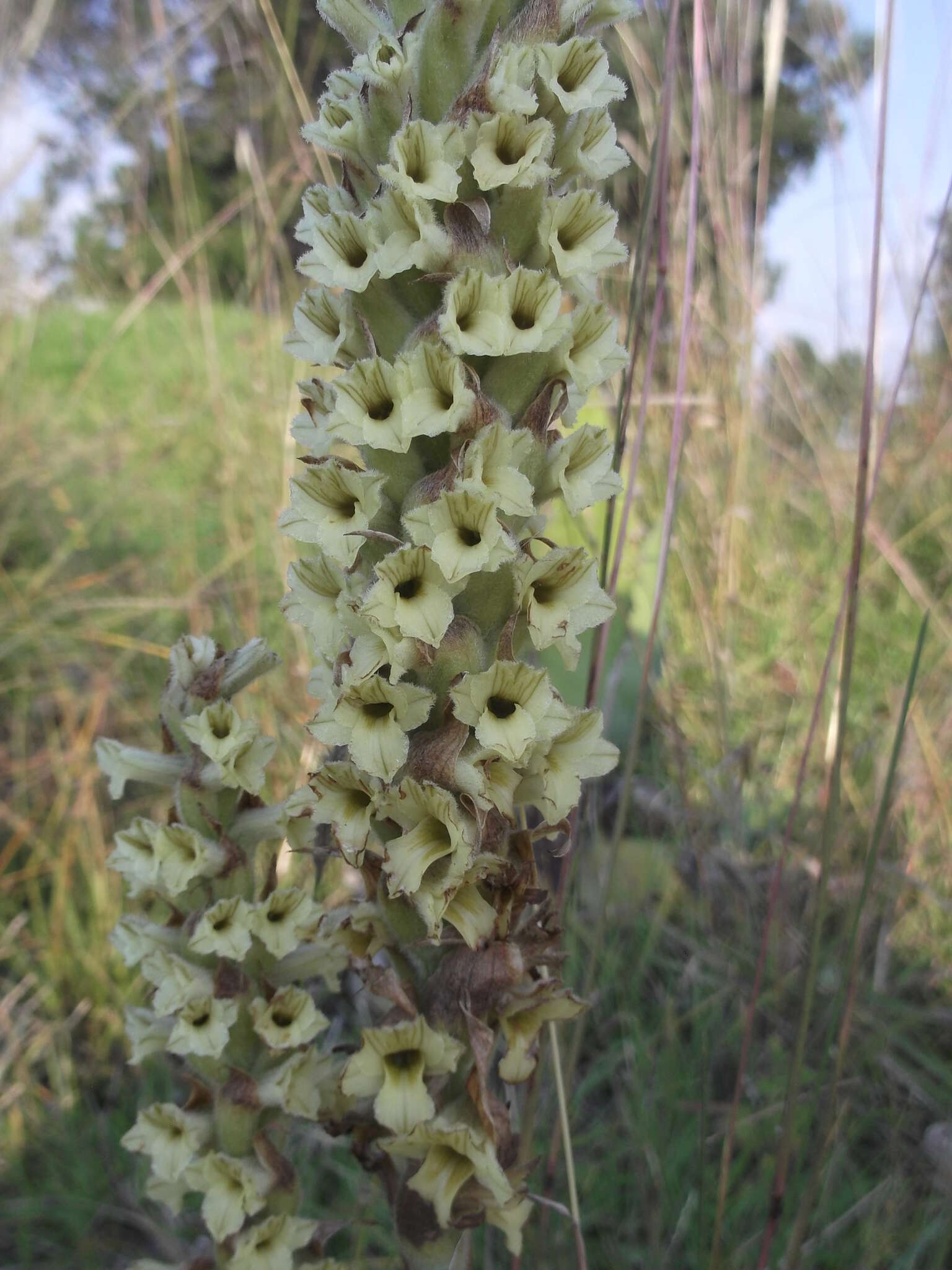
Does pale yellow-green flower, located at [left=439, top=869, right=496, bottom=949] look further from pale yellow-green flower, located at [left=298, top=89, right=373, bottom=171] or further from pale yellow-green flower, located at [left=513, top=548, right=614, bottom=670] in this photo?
pale yellow-green flower, located at [left=298, top=89, right=373, bottom=171]

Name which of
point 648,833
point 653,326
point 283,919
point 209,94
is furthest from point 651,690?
point 209,94

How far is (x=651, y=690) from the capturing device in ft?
6.28

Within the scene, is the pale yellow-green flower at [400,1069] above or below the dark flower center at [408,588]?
below

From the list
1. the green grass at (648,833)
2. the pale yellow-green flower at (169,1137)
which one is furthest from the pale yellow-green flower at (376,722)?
the green grass at (648,833)

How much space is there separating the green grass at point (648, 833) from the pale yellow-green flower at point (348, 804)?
0.53 meters

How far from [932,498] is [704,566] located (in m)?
1.28

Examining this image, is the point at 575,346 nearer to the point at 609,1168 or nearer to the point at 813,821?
the point at 609,1168

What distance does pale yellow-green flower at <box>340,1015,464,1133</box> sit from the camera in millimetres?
649

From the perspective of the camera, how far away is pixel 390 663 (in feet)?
2.02

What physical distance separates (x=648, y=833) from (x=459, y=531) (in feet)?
5.49

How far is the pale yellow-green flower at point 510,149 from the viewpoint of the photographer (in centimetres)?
59

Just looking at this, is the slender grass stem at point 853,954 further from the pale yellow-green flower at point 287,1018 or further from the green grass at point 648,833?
the pale yellow-green flower at point 287,1018

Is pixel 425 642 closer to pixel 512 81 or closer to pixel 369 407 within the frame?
pixel 369 407

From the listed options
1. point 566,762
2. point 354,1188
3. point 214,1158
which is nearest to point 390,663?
point 566,762
